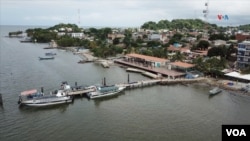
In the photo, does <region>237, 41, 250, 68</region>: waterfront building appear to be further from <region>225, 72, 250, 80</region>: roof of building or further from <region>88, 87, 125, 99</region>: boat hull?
<region>88, 87, 125, 99</region>: boat hull

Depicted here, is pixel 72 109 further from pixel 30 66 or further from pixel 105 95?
pixel 30 66

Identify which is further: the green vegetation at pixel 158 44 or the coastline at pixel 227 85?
the green vegetation at pixel 158 44

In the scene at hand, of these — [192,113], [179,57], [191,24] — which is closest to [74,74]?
[179,57]

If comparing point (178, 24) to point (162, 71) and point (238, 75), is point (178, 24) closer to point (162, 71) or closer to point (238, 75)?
point (162, 71)

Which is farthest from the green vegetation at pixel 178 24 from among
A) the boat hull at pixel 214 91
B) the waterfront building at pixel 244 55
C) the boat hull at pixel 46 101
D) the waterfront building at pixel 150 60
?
the boat hull at pixel 46 101

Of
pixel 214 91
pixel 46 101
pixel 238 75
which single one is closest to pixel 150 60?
pixel 238 75

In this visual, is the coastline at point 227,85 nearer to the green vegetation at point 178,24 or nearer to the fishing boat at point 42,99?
the fishing boat at point 42,99

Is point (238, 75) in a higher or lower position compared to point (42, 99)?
higher

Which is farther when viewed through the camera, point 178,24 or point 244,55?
point 178,24
